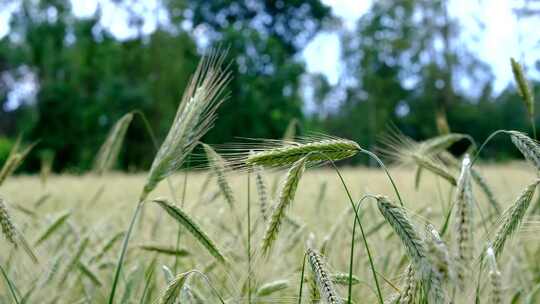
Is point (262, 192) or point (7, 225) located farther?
point (262, 192)

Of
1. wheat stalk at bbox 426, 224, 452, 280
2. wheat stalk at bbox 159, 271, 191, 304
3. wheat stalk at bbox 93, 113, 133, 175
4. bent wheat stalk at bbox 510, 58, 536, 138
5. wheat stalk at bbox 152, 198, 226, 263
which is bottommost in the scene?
wheat stalk at bbox 159, 271, 191, 304

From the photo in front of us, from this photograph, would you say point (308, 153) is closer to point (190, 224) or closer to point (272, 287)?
point (190, 224)

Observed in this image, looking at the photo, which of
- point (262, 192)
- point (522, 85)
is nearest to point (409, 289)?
point (262, 192)

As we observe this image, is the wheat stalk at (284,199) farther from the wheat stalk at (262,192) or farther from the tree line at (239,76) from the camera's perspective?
the tree line at (239,76)

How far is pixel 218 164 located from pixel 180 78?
23674 mm

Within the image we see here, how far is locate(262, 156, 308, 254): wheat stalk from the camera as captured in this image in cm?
103

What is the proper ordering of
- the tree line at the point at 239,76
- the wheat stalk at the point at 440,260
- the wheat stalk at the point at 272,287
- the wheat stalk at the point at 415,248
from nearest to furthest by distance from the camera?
the wheat stalk at the point at 440,260 → the wheat stalk at the point at 415,248 → the wheat stalk at the point at 272,287 → the tree line at the point at 239,76

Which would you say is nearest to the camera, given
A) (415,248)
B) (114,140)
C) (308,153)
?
(415,248)

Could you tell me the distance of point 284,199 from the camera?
1.05 meters

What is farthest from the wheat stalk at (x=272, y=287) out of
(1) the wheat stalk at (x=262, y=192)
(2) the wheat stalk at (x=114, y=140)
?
(2) the wheat stalk at (x=114, y=140)

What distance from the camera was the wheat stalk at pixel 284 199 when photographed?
103 cm

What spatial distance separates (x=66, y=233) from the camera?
99.7 inches

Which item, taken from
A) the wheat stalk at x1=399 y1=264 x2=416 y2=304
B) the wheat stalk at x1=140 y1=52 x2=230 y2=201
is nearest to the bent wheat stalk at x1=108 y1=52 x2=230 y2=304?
the wheat stalk at x1=140 y1=52 x2=230 y2=201

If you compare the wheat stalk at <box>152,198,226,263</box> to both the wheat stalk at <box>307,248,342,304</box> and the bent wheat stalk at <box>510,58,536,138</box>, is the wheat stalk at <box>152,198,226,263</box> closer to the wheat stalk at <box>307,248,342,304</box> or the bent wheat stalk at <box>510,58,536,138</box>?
the wheat stalk at <box>307,248,342,304</box>
